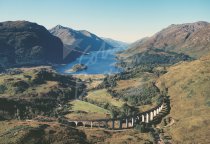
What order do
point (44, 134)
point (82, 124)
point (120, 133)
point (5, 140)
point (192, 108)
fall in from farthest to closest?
point (192, 108) → point (82, 124) → point (120, 133) → point (44, 134) → point (5, 140)

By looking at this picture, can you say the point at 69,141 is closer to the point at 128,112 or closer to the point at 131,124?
the point at 131,124

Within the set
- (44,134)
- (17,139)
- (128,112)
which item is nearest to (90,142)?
(44,134)

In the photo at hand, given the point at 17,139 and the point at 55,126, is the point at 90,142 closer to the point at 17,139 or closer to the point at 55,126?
the point at 55,126

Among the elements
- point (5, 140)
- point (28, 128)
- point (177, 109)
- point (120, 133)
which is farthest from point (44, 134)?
point (177, 109)

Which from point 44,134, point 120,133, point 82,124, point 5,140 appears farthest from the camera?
point 82,124

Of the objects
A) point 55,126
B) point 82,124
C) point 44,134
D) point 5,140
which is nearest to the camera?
point 5,140

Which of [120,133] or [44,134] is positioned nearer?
[44,134]
